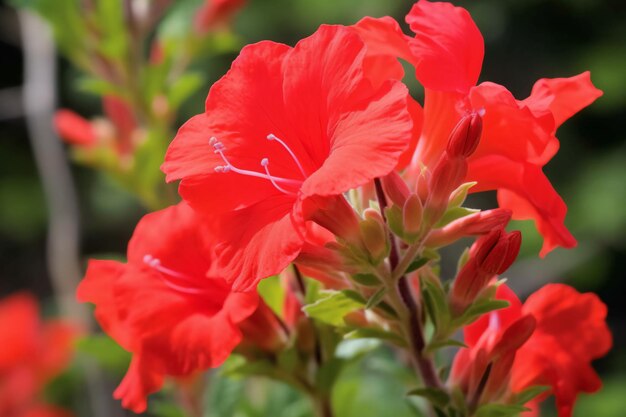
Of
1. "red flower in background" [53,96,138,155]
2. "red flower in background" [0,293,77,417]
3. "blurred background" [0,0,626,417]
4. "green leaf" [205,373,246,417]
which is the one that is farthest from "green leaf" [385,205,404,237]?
"blurred background" [0,0,626,417]

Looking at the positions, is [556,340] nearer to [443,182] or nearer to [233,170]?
[443,182]

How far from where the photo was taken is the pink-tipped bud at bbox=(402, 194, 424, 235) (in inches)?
24.4

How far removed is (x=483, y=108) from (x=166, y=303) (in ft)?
0.98

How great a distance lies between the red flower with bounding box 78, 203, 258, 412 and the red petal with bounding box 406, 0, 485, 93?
219mm

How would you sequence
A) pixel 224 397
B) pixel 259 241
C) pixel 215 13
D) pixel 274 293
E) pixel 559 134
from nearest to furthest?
pixel 259 241 < pixel 274 293 < pixel 224 397 < pixel 215 13 < pixel 559 134

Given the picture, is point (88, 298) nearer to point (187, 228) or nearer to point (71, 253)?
point (187, 228)

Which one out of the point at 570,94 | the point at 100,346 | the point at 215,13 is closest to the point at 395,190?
the point at 570,94

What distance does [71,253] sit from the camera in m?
1.45

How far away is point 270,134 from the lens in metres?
0.62

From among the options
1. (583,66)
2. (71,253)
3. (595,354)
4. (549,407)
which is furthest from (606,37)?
(595,354)

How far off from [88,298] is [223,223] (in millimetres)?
200

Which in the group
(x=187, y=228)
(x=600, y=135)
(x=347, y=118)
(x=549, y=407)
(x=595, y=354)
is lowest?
(x=549, y=407)

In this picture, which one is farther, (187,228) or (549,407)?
(549,407)

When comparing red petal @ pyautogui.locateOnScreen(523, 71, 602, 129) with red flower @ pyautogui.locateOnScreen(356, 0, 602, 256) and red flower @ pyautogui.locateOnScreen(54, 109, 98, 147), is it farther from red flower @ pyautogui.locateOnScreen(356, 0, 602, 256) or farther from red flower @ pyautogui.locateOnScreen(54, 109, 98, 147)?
red flower @ pyautogui.locateOnScreen(54, 109, 98, 147)
